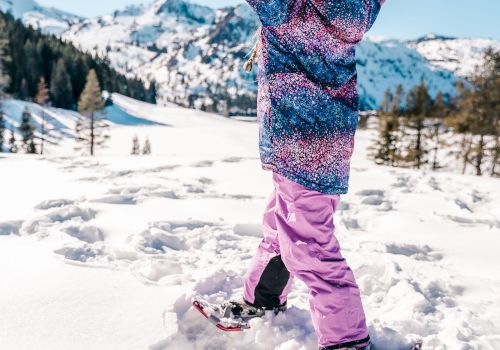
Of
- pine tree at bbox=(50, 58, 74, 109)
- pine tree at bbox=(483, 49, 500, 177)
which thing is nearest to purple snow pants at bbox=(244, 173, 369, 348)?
pine tree at bbox=(483, 49, 500, 177)

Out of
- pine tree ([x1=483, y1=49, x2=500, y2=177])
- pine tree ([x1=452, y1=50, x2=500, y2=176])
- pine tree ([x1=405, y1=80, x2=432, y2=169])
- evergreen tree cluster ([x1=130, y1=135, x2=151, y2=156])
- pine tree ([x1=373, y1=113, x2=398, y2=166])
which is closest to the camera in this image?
pine tree ([x1=483, y1=49, x2=500, y2=177])

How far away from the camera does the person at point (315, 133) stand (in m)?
1.65

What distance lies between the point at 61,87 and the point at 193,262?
69721 millimetres

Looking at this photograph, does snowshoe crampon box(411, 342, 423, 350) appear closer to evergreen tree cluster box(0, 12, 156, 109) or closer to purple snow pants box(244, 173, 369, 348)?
purple snow pants box(244, 173, 369, 348)

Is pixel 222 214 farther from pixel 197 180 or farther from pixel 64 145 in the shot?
pixel 64 145

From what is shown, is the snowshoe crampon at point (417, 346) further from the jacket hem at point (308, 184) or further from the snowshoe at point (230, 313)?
the jacket hem at point (308, 184)

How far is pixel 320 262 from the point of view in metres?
1.67

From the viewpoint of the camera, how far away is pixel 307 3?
1.66 metres

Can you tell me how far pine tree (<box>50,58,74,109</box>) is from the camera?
209 ft

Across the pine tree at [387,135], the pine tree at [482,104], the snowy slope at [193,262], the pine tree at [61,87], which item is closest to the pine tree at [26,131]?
the pine tree at [61,87]

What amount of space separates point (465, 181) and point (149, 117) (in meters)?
73.9

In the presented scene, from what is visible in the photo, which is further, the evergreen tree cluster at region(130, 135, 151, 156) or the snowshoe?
the evergreen tree cluster at region(130, 135, 151, 156)

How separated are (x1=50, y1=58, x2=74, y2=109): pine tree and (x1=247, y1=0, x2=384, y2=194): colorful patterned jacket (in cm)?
6968

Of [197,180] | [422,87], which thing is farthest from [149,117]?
[197,180]
